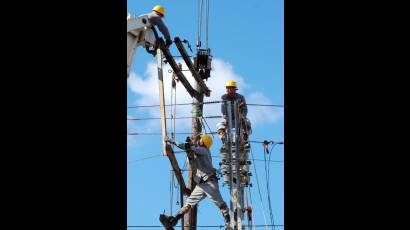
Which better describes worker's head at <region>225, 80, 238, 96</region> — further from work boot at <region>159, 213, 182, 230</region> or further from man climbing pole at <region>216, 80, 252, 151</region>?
work boot at <region>159, 213, 182, 230</region>

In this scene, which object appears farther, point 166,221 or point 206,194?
point 206,194

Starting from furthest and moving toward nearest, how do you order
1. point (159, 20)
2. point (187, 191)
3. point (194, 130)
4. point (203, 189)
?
point (194, 130) < point (187, 191) < point (203, 189) < point (159, 20)

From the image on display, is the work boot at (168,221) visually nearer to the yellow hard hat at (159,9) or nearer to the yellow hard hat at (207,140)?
the yellow hard hat at (207,140)

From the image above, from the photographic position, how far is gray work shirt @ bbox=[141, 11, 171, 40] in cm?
1126

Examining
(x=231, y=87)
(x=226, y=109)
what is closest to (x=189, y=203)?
(x=226, y=109)

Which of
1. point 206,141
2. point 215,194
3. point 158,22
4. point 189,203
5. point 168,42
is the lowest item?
point 189,203

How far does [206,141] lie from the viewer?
42.7 feet

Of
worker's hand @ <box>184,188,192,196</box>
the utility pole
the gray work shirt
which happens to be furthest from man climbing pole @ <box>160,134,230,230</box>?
the gray work shirt

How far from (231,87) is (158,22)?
9.30ft

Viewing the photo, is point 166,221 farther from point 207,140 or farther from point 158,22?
point 158,22

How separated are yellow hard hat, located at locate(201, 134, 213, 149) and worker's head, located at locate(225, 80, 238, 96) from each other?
1.35 metres

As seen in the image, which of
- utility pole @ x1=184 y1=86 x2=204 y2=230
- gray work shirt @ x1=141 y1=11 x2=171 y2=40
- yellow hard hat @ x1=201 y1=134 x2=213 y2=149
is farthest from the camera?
utility pole @ x1=184 y1=86 x2=204 y2=230

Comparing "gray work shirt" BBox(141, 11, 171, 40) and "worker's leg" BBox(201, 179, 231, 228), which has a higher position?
"gray work shirt" BBox(141, 11, 171, 40)
